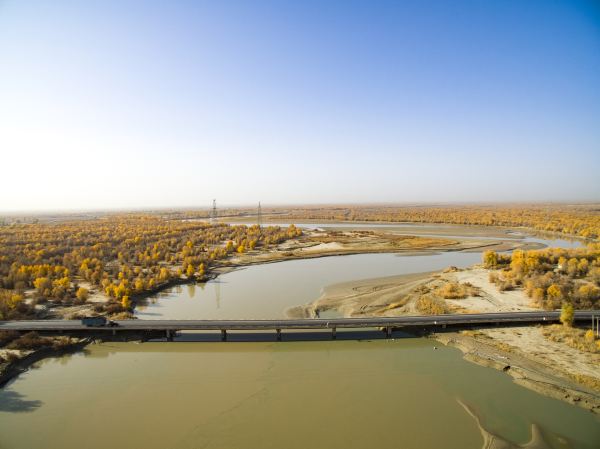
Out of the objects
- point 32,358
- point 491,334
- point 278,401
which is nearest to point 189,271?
point 32,358

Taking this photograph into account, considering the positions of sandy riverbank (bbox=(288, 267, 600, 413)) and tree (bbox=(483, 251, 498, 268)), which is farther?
tree (bbox=(483, 251, 498, 268))

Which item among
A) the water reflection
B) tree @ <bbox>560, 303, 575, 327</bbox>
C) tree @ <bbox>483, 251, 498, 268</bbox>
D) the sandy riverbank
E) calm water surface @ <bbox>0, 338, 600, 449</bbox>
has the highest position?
tree @ <bbox>483, 251, 498, 268</bbox>

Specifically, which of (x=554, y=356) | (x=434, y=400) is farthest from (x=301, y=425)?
(x=554, y=356)

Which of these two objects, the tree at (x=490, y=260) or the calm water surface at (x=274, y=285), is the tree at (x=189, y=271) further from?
the tree at (x=490, y=260)

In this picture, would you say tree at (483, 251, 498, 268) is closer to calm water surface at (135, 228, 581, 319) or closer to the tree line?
calm water surface at (135, 228, 581, 319)

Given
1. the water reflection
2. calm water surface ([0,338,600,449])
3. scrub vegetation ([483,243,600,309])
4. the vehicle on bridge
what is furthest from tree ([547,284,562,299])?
the water reflection

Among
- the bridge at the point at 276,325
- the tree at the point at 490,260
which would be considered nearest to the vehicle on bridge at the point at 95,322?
the bridge at the point at 276,325

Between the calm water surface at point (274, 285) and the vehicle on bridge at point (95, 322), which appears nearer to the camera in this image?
the vehicle on bridge at point (95, 322)
